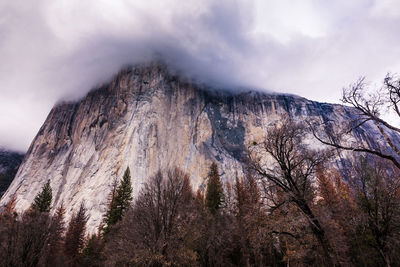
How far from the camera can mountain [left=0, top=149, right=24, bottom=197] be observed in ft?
327

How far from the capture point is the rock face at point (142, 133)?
1984 inches

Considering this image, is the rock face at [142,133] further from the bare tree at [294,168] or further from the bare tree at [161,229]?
the bare tree at [294,168]

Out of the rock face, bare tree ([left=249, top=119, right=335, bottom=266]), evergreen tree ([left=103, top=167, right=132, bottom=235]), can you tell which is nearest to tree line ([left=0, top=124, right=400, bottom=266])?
bare tree ([left=249, top=119, right=335, bottom=266])

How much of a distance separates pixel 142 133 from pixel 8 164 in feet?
362

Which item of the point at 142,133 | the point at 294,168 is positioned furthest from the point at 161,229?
the point at 142,133

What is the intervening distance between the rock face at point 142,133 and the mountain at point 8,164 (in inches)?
1684

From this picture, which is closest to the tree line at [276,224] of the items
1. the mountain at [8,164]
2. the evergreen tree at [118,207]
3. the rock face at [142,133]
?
the evergreen tree at [118,207]

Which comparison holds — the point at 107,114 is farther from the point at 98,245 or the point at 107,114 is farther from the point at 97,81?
the point at 98,245

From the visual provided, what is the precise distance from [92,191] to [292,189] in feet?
151

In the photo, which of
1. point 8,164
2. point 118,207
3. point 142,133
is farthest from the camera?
point 8,164

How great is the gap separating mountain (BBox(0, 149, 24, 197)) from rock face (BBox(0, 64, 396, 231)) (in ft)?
140

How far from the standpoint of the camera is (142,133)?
5441cm

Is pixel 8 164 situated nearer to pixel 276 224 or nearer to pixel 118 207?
pixel 118 207

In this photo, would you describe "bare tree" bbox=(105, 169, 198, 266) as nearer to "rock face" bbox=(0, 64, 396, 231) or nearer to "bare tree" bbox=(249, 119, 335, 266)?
"bare tree" bbox=(249, 119, 335, 266)
